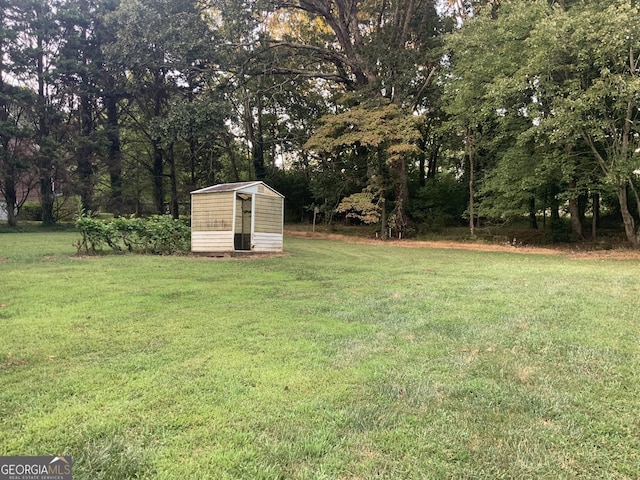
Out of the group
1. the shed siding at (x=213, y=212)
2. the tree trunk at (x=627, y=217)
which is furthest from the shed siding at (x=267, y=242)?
the tree trunk at (x=627, y=217)

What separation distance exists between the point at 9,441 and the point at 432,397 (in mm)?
2245

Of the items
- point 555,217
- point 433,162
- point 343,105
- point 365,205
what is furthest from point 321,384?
point 433,162

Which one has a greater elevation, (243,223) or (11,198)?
(11,198)

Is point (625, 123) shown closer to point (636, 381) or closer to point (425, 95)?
point (425, 95)

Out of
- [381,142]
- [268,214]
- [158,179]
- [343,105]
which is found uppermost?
[343,105]

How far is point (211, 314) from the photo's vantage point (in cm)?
452

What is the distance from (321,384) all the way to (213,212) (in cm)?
925

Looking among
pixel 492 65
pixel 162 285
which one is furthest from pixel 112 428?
pixel 492 65

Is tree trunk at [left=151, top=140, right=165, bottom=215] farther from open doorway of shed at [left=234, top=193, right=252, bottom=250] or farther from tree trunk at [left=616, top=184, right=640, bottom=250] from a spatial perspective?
tree trunk at [left=616, top=184, right=640, bottom=250]

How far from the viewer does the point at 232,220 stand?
11.1m

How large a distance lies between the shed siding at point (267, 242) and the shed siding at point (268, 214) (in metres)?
0.12

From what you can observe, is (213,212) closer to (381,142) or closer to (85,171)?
(381,142)

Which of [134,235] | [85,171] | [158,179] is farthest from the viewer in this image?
[158,179]

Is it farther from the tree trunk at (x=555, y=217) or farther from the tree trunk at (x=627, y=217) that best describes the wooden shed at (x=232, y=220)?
the tree trunk at (x=555, y=217)
